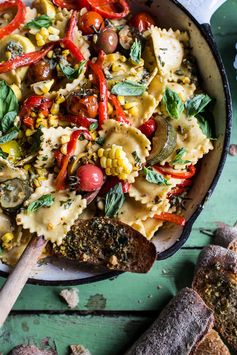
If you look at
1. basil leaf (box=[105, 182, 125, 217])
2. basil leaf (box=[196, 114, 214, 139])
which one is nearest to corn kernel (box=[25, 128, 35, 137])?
basil leaf (box=[105, 182, 125, 217])

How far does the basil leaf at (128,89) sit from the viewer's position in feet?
13.0

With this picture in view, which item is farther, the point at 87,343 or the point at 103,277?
the point at 87,343

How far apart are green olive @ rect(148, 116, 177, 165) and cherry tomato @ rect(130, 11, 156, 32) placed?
2.49 ft

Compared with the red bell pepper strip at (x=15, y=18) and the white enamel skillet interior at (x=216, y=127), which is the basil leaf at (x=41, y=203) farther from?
the red bell pepper strip at (x=15, y=18)

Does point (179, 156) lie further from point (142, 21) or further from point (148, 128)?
point (142, 21)

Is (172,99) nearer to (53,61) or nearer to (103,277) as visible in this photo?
(53,61)

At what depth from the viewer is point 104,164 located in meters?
3.84

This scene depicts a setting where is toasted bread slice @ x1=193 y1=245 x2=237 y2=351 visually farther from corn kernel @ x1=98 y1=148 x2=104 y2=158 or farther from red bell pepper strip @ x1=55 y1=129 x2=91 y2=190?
red bell pepper strip @ x1=55 y1=129 x2=91 y2=190

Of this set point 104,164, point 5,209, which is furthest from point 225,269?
point 5,209

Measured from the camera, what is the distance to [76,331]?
468 centimetres

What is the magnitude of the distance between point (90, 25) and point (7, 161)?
1.20 meters

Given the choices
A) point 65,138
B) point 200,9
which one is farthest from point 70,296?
point 200,9

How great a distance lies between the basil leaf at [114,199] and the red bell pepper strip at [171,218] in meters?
0.33

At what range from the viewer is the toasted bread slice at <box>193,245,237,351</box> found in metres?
4.56
